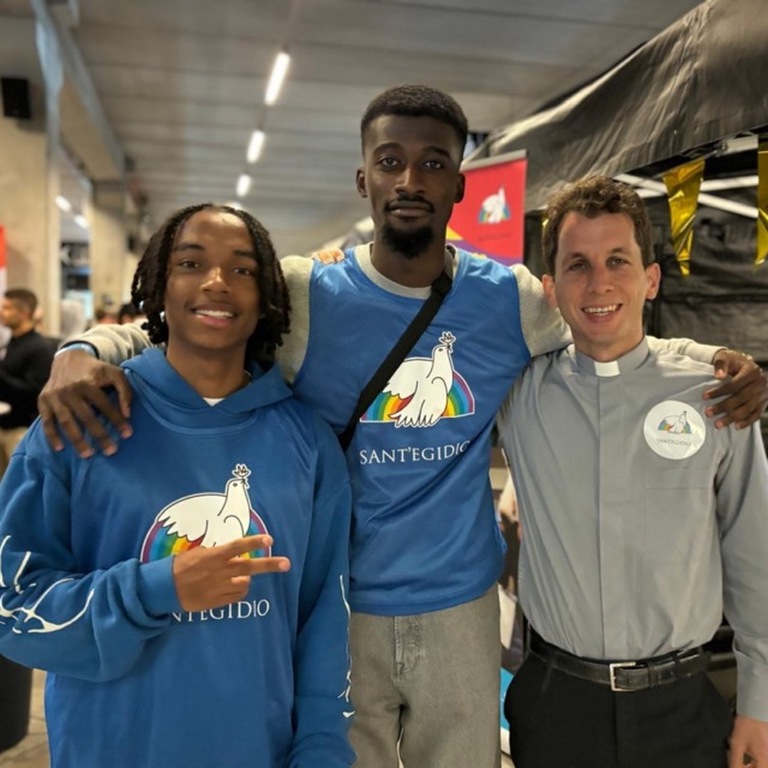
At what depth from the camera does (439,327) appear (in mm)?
1646

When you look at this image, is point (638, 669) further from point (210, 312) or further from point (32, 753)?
point (32, 753)

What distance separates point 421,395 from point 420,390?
1 cm

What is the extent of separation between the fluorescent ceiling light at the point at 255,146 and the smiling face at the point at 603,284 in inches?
354

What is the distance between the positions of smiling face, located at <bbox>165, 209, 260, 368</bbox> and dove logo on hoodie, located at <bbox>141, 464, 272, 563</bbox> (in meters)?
0.26

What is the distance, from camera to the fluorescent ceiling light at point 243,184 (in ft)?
42.3

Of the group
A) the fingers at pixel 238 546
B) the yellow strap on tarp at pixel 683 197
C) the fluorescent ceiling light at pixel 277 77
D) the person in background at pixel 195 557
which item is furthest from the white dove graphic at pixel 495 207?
the fluorescent ceiling light at pixel 277 77

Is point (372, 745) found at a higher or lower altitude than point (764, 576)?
lower

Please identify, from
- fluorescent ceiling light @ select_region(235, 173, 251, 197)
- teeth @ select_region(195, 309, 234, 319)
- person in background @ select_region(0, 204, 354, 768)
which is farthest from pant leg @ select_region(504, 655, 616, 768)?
fluorescent ceiling light @ select_region(235, 173, 251, 197)

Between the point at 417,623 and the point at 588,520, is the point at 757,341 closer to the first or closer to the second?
the point at 588,520

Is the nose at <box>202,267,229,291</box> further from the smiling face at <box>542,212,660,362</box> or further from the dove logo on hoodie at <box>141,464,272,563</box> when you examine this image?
the smiling face at <box>542,212,660,362</box>

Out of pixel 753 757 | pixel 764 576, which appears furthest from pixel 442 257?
pixel 753 757

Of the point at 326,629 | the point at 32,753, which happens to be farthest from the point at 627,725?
the point at 32,753

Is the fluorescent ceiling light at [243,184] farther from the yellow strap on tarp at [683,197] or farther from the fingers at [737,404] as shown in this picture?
the fingers at [737,404]

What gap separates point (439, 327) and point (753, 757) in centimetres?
113
